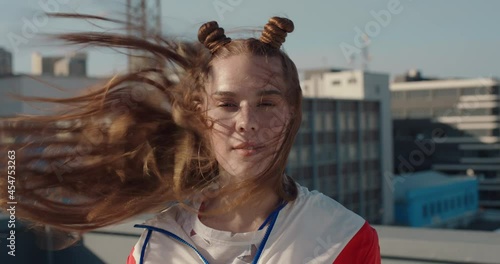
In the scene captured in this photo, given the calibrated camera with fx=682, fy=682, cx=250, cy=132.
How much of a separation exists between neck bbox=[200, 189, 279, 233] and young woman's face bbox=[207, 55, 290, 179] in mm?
60

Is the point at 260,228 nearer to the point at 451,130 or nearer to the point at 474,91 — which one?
the point at 451,130

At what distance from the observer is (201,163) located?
134 cm

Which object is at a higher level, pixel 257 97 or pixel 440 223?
pixel 257 97

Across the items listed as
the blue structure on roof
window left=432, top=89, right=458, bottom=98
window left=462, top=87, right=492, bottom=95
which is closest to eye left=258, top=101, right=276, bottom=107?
the blue structure on roof

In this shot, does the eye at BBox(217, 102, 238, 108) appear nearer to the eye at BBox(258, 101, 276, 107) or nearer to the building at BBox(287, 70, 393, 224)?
the eye at BBox(258, 101, 276, 107)

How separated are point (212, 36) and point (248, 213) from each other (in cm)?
34

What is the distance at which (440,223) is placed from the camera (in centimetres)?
4194

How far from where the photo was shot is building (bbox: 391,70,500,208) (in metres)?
54.9

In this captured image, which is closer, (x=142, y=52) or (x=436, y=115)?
(x=142, y=52)

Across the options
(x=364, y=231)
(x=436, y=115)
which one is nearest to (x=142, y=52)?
(x=364, y=231)

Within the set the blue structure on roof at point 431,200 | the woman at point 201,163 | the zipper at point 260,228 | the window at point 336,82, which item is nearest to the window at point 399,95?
the blue structure on roof at point 431,200

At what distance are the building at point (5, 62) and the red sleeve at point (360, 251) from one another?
1136 millimetres

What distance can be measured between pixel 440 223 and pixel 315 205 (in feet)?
140

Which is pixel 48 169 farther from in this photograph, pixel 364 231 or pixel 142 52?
pixel 364 231
